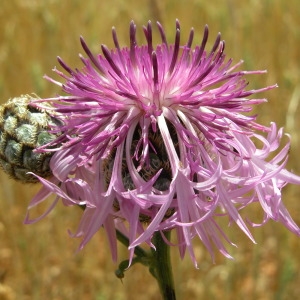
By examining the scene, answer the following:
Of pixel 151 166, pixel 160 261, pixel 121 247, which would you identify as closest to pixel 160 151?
pixel 151 166

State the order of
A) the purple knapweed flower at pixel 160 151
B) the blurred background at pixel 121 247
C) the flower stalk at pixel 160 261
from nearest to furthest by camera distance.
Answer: the purple knapweed flower at pixel 160 151
the flower stalk at pixel 160 261
the blurred background at pixel 121 247

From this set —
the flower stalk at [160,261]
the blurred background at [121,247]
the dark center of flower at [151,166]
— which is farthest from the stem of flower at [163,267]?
the blurred background at [121,247]

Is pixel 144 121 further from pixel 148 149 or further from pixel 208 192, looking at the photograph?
pixel 208 192

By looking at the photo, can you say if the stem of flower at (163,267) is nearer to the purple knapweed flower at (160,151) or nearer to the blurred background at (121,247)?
the purple knapweed flower at (160,151)

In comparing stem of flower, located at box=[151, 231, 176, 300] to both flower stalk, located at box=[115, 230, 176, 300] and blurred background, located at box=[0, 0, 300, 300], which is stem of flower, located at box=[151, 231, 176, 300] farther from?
blurred background, located at box=[0, 0, 300, 300]

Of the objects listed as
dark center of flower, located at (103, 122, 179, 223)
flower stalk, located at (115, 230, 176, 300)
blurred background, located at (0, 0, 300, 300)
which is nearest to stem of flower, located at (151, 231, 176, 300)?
flower stalk, located at (115, 230, 176, 300)

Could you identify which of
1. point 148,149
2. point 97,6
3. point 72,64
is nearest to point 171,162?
point 148,149

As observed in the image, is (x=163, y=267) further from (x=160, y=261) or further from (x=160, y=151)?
(x=160, y=151)
